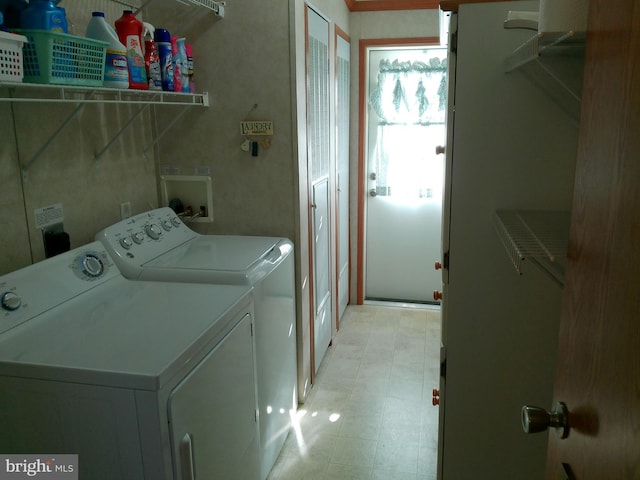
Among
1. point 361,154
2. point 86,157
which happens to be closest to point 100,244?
point 86,157

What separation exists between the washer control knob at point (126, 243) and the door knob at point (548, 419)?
1.68m

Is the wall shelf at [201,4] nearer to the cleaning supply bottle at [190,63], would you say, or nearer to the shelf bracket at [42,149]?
the cleaning supply bottle at [190,63]

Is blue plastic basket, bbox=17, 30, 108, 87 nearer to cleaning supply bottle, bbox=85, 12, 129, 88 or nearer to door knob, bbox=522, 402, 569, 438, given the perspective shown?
cleaning supply bottle, bbox=85, 12, 129, 88

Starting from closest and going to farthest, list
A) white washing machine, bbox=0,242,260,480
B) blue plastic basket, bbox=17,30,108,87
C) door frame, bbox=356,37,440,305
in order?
white washing machine, bbox=0,242,260,480 < blue plastic basket, bbox=17,30,108,87 < door frame, bbox=356,37,440,305

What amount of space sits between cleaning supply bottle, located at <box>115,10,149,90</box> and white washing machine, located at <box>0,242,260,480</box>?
0.73 m

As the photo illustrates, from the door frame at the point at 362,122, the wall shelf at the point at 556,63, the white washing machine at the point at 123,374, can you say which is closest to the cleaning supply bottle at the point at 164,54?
the white washing machine at the point at 123,374

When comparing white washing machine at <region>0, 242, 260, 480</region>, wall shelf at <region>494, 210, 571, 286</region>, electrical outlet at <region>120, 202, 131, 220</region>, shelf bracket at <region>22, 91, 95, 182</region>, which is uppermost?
shelf bracket at <region>22, 91, 95, 182</region>

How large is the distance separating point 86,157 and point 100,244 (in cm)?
41

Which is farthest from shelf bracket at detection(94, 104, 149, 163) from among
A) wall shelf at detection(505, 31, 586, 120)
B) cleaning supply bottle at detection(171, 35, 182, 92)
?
wall shelf at detection(505, 31, 586, 120)

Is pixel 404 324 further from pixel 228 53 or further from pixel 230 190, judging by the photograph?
pixel 228 53

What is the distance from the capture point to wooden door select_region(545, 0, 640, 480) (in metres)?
0.63

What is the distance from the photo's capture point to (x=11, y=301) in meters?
1.53

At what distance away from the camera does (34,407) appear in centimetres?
134

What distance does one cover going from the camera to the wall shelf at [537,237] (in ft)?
3.71
